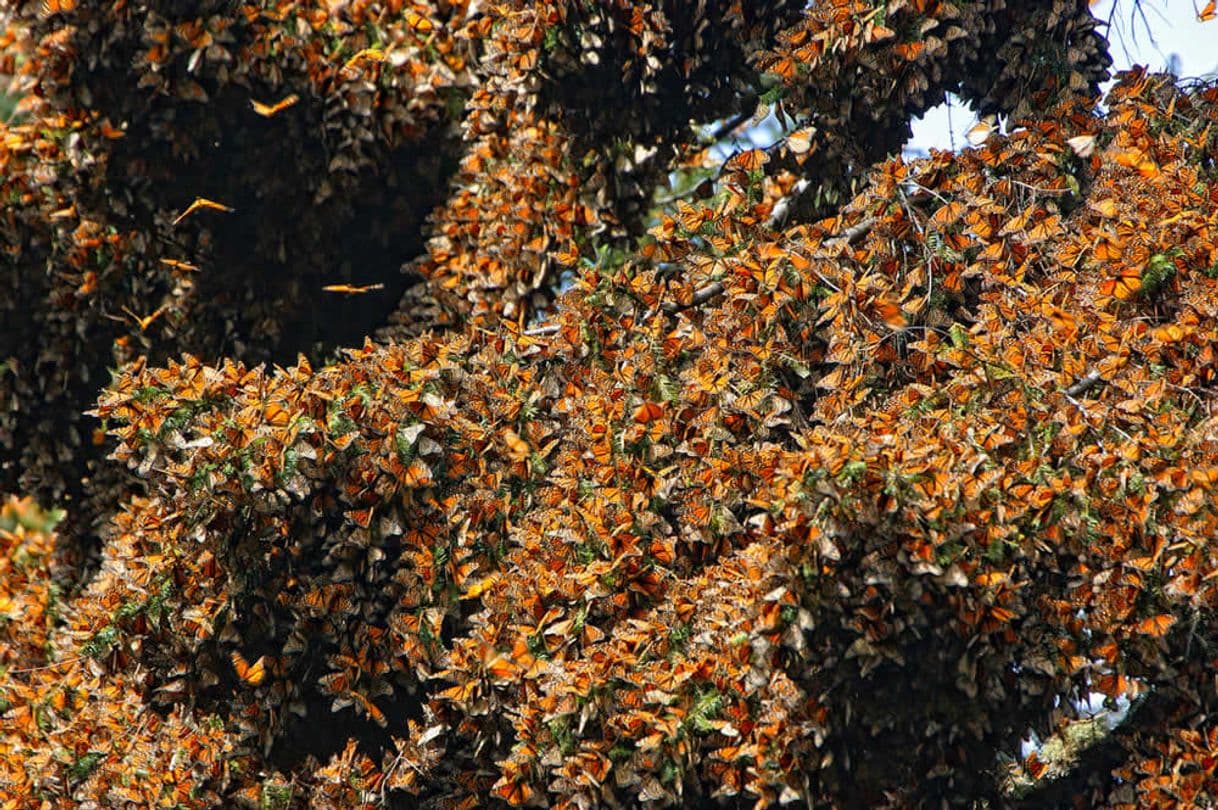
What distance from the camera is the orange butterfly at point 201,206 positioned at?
5583 mm

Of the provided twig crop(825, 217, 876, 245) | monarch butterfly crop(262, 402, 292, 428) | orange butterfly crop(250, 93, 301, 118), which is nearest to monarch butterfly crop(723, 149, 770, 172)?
twig crop(825, 217, 876, 245)

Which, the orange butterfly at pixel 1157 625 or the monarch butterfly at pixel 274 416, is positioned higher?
the monarch butterfly at pixel 274 416

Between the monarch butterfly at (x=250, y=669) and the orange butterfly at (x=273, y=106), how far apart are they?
90.0 inches

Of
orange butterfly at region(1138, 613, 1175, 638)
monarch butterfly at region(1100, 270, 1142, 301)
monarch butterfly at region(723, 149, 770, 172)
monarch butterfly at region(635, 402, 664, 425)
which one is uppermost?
monarch butterfly at region(723, 149, 770, 172)

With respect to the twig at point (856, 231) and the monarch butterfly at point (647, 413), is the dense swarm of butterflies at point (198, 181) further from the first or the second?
the monarch butterfly at point (647, 413)

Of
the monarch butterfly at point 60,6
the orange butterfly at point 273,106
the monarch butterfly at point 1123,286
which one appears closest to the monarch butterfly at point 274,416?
the orange butterfly at point 273,106

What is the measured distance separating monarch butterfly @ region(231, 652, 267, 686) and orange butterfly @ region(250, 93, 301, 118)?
229cm

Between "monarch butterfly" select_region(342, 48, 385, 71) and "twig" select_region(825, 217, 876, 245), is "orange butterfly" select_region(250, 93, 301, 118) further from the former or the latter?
"twig" select_region(825, 217, 876, 245)

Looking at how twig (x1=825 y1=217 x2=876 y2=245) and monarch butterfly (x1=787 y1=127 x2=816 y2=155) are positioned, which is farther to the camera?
monarch butterfly (x1=787 y1=127 x2=816 y2=155)

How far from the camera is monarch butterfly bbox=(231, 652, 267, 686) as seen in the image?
4.19 meters

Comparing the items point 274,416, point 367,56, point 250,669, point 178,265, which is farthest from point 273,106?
point 250,669

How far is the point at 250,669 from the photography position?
4211 millimetres

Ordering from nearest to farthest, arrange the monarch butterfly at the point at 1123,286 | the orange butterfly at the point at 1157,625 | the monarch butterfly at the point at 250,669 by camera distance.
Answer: the orange butterfly at the point at 1157,625, the monarch butterfly at the point at 1123,286, the monarch butterfly at the point at 250,669

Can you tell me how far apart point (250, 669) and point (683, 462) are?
1.39 metres
